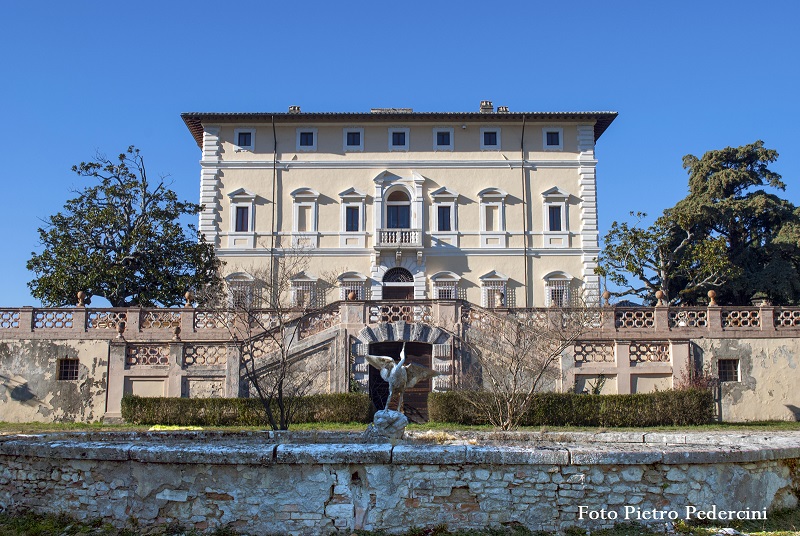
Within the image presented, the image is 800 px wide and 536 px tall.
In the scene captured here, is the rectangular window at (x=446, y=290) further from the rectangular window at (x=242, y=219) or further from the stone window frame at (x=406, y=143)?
the rectangular window at (x=242, y=219)

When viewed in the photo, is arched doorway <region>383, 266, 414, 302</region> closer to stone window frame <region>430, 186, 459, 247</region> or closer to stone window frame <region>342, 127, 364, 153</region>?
stone window frame <region>430, 186, 459, 247</region>

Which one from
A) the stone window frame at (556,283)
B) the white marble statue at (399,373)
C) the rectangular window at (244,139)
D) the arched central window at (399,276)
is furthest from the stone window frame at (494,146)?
the white marble statue at (399,373)

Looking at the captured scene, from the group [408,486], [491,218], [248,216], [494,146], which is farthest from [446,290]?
[408,486]

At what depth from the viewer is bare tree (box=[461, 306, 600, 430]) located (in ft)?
65.5

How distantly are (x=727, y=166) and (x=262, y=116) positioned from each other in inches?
915

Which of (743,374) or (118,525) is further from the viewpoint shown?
(743,374)

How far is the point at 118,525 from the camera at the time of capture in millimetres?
9625

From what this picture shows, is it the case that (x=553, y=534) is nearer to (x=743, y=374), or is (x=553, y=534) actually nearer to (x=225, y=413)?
(x=225, y=413)

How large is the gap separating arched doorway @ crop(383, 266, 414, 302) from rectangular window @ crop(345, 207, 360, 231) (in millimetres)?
2726

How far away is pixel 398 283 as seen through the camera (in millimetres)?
37281

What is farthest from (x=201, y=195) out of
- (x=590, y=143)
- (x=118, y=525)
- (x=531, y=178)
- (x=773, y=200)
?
(x=118, y=525)

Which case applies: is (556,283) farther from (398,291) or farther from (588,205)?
(398,291)

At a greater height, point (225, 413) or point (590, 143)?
point (590, 143)

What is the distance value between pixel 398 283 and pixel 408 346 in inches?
542
